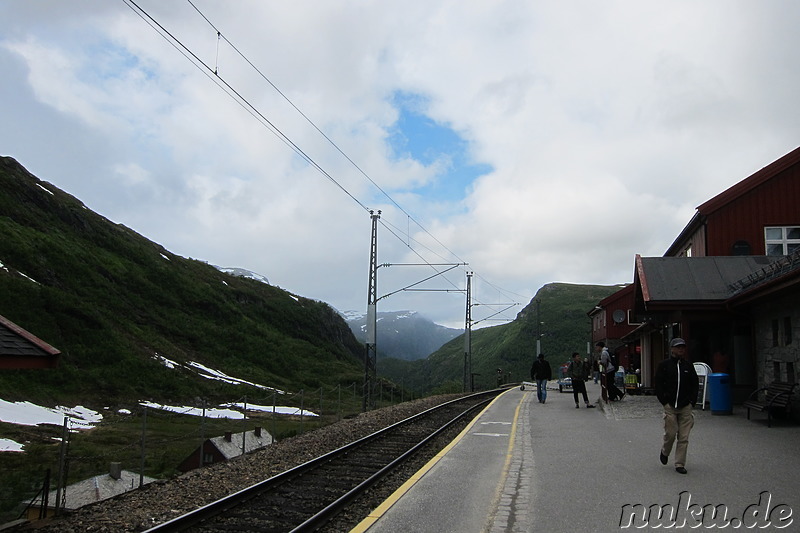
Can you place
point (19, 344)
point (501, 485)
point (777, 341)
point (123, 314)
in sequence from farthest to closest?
point (123, 314), point (777, 341), point (501, 485), point (19, 344)

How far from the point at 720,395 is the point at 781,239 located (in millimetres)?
12432

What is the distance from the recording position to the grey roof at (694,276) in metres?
18.2

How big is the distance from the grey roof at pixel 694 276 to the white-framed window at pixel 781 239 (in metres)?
5.55

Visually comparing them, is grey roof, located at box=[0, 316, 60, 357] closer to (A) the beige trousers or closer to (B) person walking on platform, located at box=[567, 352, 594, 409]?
(A) the beige trousers

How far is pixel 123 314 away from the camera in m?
44.7

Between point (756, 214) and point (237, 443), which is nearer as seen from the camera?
point (237, 443)

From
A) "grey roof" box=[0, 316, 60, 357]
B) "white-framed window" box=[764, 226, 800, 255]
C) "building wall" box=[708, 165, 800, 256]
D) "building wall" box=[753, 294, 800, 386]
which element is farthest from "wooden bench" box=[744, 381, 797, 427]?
"white-framed window" box=[764, 226, 800, 255]

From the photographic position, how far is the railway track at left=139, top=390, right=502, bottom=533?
289 inches

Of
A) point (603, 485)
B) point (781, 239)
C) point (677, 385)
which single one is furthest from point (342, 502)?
point (781, 239)

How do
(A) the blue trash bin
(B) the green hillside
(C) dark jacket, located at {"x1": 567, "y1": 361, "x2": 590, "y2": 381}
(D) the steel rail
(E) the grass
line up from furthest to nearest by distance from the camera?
(B) the green hillside
(C) dark jacket, located at {"x1": 567, "y1": 361, "x2": 590, "y2": 381}
(A) the blue trash bin
(E) the grass
(D) the steel rail

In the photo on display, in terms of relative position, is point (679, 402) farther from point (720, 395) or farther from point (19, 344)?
point (19, 344)

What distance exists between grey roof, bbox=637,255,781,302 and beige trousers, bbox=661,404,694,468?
32.3ft

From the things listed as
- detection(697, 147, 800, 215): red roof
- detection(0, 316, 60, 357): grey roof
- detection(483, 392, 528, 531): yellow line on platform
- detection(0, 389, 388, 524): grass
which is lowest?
detection(0, 389, 388, 524): grass

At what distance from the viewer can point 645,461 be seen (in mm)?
9703
